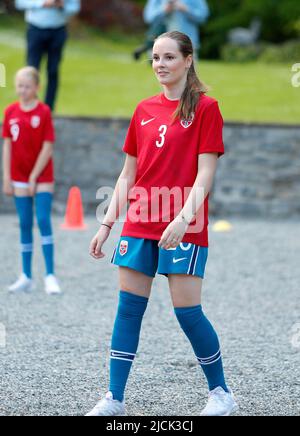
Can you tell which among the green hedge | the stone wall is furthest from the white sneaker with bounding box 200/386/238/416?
the green hedge

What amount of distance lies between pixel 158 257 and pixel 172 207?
0.71 feet

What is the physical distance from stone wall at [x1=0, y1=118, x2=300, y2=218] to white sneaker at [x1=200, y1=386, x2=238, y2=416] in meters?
7.68

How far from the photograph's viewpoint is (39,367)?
15.5 feet

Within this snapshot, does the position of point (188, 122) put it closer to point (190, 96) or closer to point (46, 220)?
point (190, 96)

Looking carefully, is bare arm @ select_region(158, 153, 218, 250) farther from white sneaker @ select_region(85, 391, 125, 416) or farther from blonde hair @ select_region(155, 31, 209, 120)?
white sneaker @ select_region(85, 391, 125, 416)

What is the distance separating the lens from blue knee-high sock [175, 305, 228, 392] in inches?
148

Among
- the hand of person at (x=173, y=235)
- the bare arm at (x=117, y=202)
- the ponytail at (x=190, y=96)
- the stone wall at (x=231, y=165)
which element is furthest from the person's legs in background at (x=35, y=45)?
the hand of person at (x=173, y=235)

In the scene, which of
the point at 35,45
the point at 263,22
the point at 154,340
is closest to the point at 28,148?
the point at 154,340

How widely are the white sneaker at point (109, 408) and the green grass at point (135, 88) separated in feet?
28.3

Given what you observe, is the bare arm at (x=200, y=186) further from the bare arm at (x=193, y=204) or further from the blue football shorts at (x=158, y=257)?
the blue football shorts at (x=158, y=257)

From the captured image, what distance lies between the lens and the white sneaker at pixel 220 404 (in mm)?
3805

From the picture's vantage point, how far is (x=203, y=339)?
3818 mm

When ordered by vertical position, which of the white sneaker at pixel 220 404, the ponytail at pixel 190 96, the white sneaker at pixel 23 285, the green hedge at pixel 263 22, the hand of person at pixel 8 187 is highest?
the green hedge at pixel 263 22

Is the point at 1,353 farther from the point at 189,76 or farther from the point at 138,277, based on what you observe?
the point at 189,76
